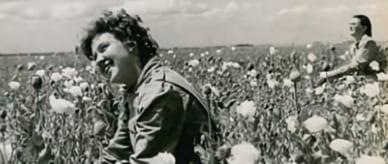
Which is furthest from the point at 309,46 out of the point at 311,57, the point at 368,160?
the point at 368,160

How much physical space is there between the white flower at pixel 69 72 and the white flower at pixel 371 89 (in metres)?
0.44

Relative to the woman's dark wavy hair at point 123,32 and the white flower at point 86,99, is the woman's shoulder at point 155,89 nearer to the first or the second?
the woman's dark wavy hair at point 123,32

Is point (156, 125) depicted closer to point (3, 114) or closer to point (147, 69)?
point (147, 69)

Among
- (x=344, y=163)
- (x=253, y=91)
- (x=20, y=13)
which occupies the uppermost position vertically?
(x=20, y=13)

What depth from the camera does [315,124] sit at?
1226mm

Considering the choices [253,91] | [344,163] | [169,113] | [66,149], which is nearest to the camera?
[169,113]

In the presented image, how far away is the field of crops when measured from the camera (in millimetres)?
1264

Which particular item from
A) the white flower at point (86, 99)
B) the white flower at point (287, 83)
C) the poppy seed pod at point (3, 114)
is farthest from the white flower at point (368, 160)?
the poppy seed pod at point (3, 114)

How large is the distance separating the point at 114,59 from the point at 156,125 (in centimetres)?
11

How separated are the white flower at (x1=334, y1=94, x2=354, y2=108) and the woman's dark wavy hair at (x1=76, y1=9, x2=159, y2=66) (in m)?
0.33

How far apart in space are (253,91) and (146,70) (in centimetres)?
33

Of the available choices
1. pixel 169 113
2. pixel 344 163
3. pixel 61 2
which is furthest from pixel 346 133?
pixel 61 2

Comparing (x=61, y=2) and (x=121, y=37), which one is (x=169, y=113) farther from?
(x=61, y=2)

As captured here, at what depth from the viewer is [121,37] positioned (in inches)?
45.2
